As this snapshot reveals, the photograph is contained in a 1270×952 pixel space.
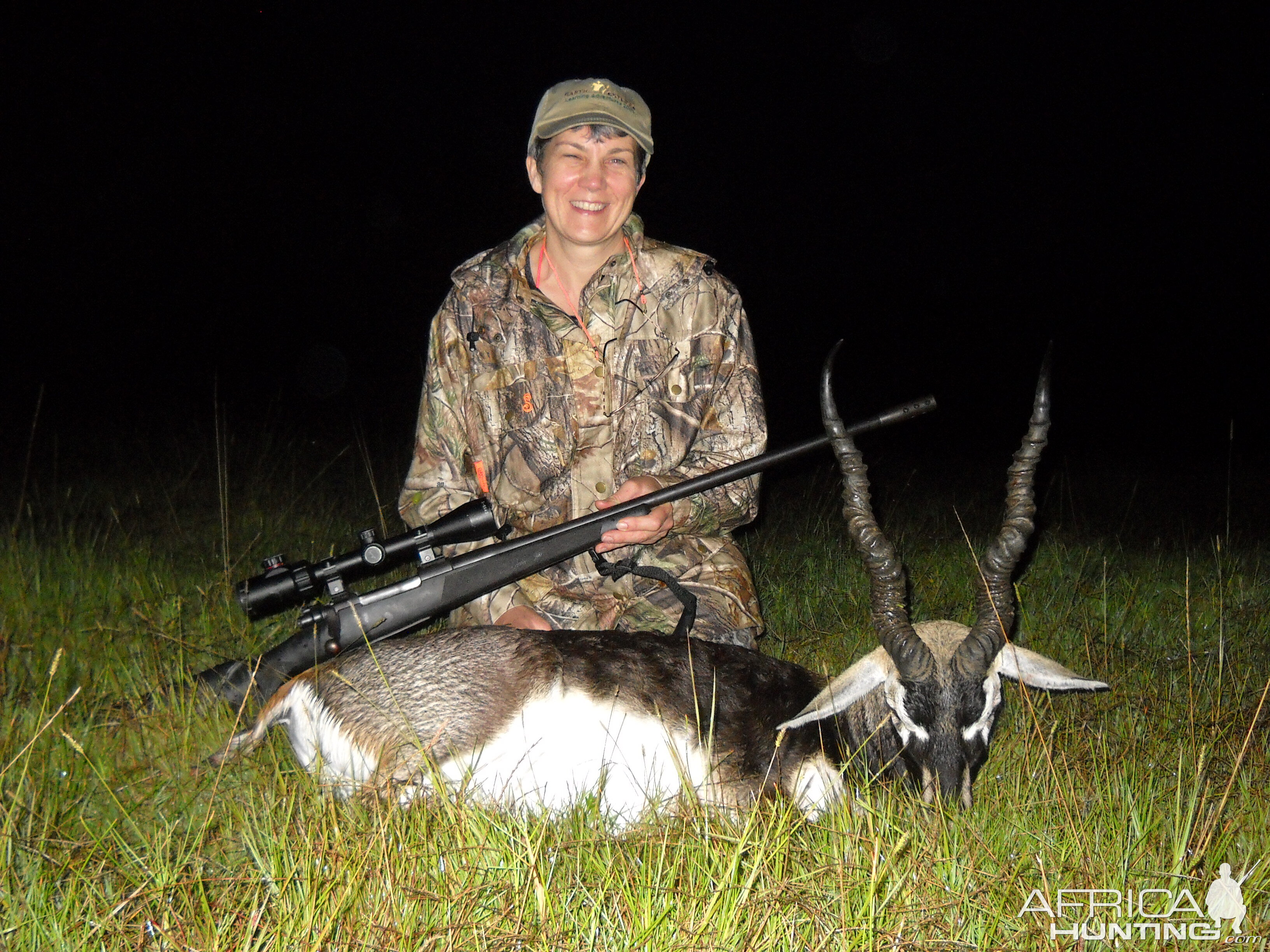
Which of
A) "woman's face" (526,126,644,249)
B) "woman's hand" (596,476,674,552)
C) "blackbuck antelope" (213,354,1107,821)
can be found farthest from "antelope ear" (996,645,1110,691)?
"woman's face" (526,126,644,249)

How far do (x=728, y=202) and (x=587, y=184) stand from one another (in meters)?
27.6

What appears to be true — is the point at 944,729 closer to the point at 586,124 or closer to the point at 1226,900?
the point at 1226,900

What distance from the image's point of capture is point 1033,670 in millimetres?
3211

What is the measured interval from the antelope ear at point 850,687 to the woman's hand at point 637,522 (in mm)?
1069

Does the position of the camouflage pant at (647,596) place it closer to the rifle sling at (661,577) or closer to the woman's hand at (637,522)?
the rifle sling at (661,577)

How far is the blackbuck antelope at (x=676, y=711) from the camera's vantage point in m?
2.99

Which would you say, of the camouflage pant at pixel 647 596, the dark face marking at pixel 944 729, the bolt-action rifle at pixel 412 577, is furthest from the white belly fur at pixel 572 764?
the camouflage pant at pixel 647 596

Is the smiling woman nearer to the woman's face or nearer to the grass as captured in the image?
the woman's face

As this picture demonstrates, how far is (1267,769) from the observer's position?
337cm

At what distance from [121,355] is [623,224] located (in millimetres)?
14540

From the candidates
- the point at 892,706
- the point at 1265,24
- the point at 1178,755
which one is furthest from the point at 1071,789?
the point at 1265,24

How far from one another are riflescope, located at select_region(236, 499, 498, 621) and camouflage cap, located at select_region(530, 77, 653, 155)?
172cm

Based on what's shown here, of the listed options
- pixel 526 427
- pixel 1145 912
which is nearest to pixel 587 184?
pixel 526 427

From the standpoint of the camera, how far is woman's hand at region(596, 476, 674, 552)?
395 cm
